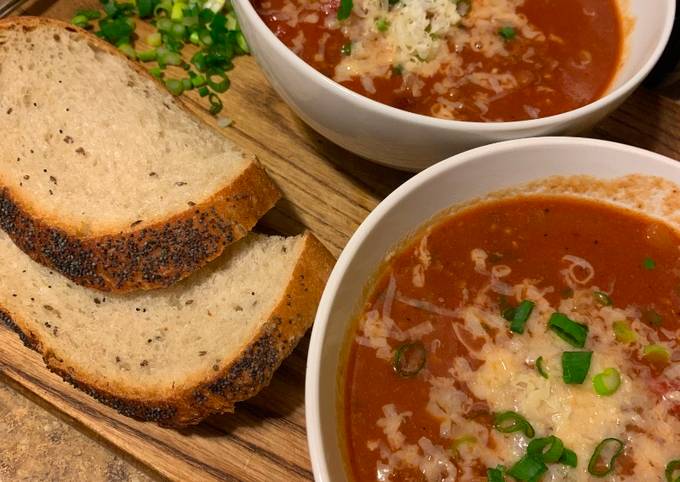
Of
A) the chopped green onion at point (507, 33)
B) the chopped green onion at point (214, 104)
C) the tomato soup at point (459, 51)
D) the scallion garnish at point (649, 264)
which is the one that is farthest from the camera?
the chopped green onion at point (214, 104)

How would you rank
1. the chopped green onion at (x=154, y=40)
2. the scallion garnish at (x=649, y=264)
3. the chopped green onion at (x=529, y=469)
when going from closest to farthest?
the chopped green onion at (x=529, y=469) → the scallion garnish at (x=649, y=264) → the chopped green onion at (x=154, y=40)

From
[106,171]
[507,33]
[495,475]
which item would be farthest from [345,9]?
[495,475]

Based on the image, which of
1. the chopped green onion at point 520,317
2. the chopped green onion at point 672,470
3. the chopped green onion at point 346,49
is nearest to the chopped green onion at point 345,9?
the chopped green onion at point 346,49

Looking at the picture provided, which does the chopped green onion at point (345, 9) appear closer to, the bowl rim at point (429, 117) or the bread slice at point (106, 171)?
the bowl rim at point (429, 117)

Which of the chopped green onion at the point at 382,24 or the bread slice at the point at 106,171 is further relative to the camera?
the chopped green onion at the point at 382,24

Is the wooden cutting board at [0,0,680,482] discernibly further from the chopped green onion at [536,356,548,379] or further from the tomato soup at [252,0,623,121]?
the chopped green onion at [536,356,548,379]

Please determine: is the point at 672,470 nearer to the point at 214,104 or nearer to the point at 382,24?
the point at 382,24
